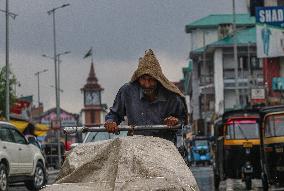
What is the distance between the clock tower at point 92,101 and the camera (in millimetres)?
173375

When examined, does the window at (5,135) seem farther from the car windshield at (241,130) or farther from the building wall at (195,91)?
the building wall at (195,91)

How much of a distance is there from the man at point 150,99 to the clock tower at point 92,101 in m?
161

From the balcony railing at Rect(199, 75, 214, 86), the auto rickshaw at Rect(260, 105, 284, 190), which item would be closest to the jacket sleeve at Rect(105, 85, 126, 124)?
the auto rickshaw at Rect(260, 105, 284, 190)

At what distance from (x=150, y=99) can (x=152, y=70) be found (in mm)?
289

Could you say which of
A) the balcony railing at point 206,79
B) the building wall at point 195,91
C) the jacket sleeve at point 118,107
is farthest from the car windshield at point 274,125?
the building wall at point 195,91

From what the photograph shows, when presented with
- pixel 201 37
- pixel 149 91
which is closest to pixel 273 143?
pixel 149 91

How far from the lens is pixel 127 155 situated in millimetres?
6043

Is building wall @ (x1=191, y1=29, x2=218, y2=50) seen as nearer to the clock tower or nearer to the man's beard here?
the clock tower

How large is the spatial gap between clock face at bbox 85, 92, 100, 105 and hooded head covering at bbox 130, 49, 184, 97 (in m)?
168

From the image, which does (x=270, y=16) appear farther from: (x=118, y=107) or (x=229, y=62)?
(x=118, y=107)

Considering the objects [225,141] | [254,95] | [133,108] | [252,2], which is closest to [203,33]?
[252,2]

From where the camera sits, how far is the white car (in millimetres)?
21000

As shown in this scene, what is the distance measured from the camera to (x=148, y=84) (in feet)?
25.9

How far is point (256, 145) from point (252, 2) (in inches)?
1787
